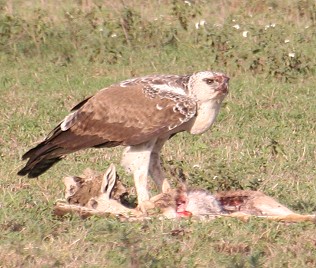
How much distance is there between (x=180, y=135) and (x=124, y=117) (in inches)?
93.5

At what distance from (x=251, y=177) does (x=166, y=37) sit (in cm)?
445

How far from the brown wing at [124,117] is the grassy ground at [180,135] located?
0.49 m

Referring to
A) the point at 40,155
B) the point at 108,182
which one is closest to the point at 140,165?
the point at 108,182

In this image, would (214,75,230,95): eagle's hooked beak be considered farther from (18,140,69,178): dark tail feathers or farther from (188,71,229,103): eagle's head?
(18,140,69,178): dark tail feathers

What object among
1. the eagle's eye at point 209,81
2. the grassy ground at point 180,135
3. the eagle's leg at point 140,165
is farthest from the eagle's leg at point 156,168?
the eagle's eye at point 209,81

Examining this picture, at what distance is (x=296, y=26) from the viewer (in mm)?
12609

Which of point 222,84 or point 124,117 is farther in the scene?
point 124,117

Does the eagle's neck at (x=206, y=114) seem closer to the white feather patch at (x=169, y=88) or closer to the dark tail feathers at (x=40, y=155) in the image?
the white feather patch at (x=169, y=88)

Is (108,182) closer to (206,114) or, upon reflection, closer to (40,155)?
(40,155)

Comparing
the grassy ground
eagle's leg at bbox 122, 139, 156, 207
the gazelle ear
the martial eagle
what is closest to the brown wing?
the martial eagle

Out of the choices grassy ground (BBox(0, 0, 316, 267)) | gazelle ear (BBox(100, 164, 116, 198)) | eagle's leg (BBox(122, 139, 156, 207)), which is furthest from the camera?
eagle's leg (BBox(122, 139, 156, 207))

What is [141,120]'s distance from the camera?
22.6 feet

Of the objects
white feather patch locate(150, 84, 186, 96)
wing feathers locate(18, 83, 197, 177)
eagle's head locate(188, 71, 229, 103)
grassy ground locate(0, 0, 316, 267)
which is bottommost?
grassy ground locate(0, 0, 316, 267)

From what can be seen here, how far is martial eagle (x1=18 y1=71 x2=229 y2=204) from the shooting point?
6867 millimetres
